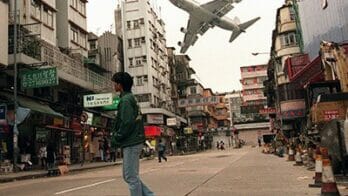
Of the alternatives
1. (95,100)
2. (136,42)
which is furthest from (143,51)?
(95,100)

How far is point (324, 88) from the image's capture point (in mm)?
16000

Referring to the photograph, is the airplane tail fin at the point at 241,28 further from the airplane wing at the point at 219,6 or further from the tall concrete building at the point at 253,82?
the tall concrete building at the point at 253,82

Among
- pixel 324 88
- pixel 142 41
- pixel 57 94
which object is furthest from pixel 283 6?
pixel 324 88

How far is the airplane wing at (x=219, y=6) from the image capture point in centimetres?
4462

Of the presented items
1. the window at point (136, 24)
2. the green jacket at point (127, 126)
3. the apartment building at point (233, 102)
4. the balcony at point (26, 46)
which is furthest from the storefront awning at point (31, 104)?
the apartment building at point (233, 102)

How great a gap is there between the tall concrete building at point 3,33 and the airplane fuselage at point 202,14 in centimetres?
1857

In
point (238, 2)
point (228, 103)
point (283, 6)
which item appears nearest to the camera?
point (238, 2)

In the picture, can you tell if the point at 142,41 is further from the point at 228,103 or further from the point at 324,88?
the point at 228,103

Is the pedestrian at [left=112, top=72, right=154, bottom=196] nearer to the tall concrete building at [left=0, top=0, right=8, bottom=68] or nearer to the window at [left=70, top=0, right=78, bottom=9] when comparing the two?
the tall concrete building at [left=0, top=0, right=8, bottom=68]

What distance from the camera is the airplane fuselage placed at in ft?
138

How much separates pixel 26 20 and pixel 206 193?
73.8 ft

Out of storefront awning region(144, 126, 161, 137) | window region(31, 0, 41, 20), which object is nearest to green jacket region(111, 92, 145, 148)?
window region(31, 0, 41, 20)

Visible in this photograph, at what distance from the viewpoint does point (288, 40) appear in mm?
50062

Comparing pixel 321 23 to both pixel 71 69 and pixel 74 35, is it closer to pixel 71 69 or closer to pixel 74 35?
pixel 71 69
